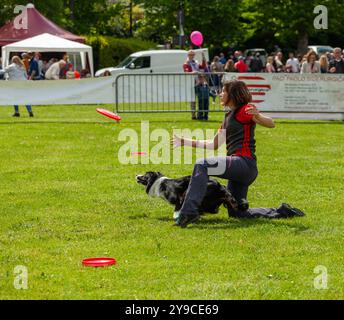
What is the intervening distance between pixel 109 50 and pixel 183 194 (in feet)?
144

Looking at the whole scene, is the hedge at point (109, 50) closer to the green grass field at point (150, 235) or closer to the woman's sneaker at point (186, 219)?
the green grass field at point (150, 235)

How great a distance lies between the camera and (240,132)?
912cm

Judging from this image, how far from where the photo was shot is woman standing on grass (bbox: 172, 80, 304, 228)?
29.0 ft

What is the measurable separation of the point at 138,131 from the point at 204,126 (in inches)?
77.4

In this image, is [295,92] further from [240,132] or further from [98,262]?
[98,262]

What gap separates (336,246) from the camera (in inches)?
311

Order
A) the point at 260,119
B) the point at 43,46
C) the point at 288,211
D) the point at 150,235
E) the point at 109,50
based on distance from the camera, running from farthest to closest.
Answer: the point at 109,50 → the point at 43,46 → the point at 288,211 → the point at 260,119 → the point at 150,235

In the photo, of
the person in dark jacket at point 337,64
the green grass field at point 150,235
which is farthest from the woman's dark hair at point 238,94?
the person in dark jacket at point 337,64

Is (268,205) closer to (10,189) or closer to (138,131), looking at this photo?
(10,189)

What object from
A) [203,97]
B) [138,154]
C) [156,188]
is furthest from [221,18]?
[156,188]

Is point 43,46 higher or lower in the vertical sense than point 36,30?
lower

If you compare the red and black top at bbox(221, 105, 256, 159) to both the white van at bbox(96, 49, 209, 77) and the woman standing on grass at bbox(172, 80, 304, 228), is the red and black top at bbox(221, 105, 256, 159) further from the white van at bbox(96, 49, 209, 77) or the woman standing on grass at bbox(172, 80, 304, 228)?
the white van at bbox(96, 49, 209, 77)

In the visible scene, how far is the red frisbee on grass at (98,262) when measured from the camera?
23.4 ft

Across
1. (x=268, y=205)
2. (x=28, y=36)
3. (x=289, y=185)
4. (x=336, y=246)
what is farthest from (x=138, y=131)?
(x=28, y=36)
